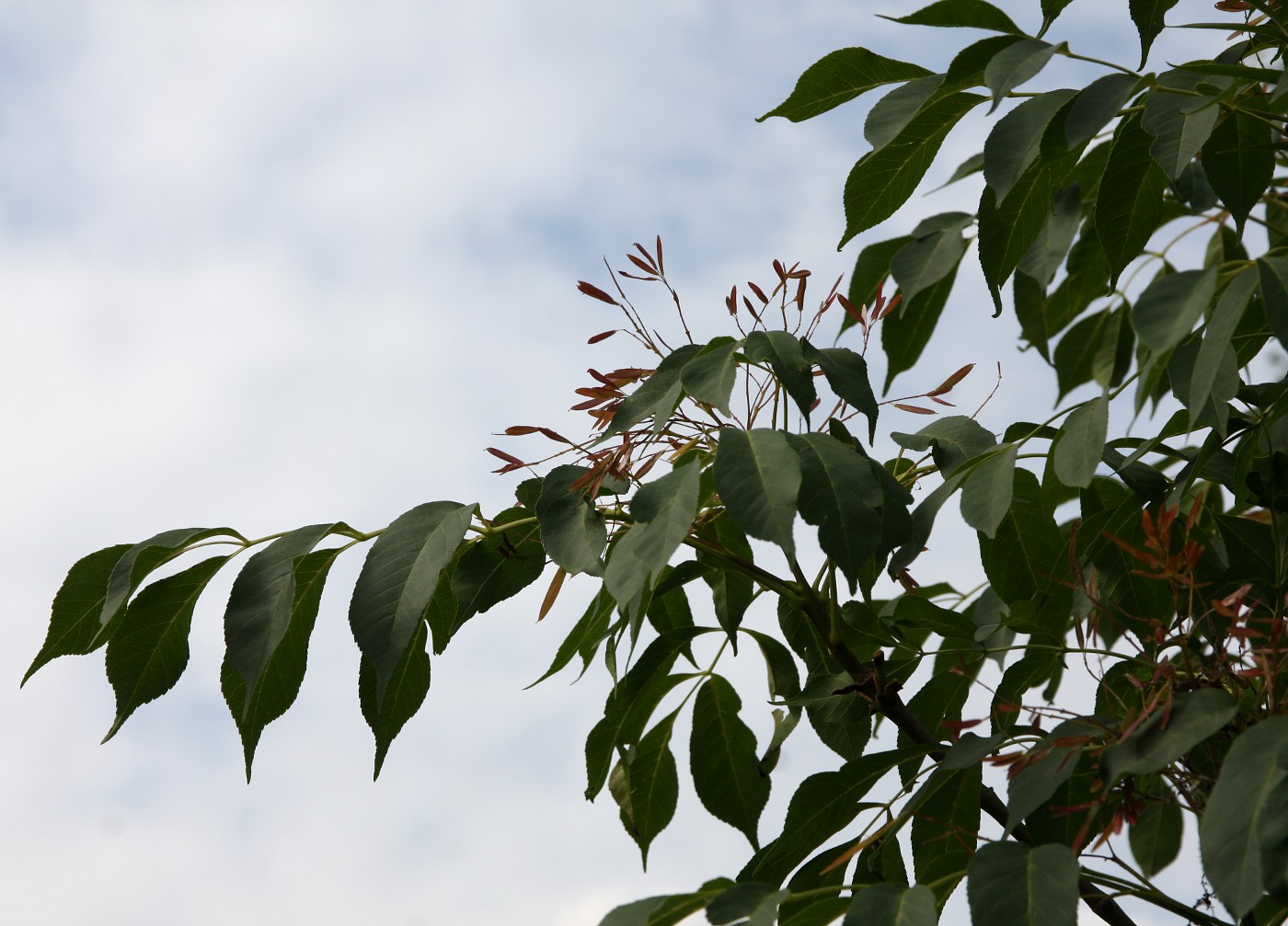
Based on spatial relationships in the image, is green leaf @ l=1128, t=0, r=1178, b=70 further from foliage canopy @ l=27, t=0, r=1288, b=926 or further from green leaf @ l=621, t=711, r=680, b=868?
green leaf @ l=621, t=711, r=680, b=868

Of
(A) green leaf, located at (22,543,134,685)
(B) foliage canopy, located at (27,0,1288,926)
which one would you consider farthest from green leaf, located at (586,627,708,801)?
(A) green leaf, located at (22,543,134,685)

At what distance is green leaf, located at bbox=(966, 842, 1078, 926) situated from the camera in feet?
2.60

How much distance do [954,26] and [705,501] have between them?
0.58m

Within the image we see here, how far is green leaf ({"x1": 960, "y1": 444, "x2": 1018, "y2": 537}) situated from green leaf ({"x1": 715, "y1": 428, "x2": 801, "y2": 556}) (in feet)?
0.92

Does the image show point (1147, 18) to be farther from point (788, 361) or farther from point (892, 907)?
point (892, 907)

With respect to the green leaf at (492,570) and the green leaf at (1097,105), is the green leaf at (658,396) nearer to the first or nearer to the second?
the green leaf at (492,570)

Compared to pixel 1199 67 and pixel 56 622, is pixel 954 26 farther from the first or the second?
pixel 56 622

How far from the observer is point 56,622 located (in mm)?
1133

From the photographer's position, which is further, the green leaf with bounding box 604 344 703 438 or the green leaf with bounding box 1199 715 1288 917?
the green leaf with bounding box 604 344 703 438

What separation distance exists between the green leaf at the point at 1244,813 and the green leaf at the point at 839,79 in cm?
77

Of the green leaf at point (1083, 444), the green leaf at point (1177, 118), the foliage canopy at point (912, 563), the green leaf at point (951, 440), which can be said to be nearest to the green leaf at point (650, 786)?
the foliage canopy at point (912, 563)

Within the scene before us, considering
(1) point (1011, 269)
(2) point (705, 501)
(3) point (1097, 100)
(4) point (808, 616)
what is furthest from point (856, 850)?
(3) point (1097, 100)

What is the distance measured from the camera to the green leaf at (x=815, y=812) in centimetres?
110

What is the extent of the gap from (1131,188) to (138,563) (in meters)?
1.03
